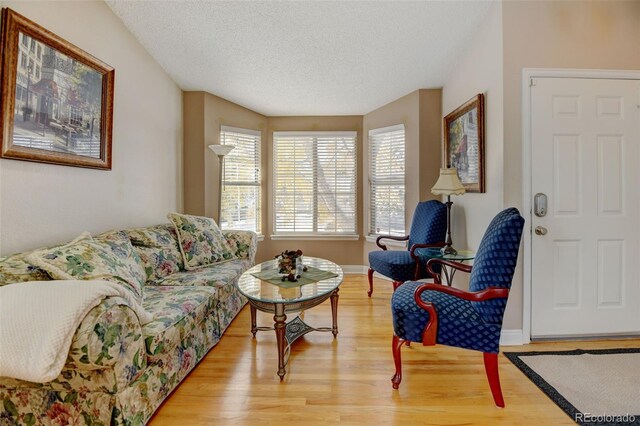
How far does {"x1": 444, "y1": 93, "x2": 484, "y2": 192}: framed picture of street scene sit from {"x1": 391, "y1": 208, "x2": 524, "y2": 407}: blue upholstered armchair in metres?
1.03

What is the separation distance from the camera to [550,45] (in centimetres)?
227

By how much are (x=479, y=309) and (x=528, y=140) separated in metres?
1.48

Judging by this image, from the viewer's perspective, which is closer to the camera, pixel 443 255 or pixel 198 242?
pixel 443 255

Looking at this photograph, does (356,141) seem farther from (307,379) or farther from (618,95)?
(307,379)

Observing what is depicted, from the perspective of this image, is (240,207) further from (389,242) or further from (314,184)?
(389,242)

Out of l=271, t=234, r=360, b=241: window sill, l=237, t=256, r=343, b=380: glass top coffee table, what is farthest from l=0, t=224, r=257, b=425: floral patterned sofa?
l=271, t=234, r=360, b=241: window sill

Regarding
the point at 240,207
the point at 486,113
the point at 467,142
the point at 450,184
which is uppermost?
the point at 486,113

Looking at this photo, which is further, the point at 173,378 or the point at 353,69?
the point at 353,69

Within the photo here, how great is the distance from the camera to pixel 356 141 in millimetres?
4270

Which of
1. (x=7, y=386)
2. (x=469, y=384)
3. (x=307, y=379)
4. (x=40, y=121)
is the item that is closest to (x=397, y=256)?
(x=469, y=384)

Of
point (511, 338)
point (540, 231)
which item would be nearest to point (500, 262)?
point (540, 231)

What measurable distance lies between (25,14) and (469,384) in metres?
3.57

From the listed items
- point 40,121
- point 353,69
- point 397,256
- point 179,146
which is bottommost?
point 397,256

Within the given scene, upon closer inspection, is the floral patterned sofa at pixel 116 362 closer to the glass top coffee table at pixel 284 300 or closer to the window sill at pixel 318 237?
the glass top coffee table at pixel 284 300
